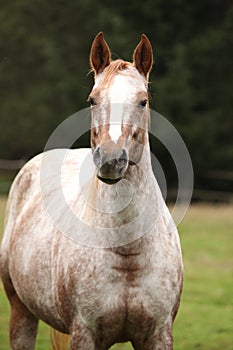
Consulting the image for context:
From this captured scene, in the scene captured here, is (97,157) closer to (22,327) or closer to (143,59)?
(143,59)

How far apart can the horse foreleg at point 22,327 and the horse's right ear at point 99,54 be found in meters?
2.08

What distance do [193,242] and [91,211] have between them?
953cm

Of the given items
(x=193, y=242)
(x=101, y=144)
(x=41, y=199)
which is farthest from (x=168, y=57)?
(x=101, y=144)

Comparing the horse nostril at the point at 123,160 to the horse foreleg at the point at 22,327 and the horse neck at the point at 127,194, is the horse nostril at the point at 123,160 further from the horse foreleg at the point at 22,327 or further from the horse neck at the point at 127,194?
the horse foreleg at the point at 22,327

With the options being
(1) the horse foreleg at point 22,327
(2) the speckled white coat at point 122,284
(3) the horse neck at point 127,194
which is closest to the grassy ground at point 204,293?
(1) the horse foreleg at point 22,327

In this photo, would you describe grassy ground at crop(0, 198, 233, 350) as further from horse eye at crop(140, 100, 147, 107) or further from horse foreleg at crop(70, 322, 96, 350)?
horse eye at crop(140, 100, 147, 107)

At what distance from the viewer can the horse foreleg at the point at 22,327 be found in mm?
5164

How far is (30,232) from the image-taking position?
4809mm

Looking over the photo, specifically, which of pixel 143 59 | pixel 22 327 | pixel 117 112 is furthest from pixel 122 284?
pixel 22 327

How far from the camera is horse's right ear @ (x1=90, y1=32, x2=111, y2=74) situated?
12.6ft

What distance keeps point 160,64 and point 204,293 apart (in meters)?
13.4

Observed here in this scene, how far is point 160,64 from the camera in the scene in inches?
864

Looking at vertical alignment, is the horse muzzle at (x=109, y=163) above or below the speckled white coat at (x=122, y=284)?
above

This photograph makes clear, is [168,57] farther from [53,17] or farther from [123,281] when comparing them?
[123,281]
